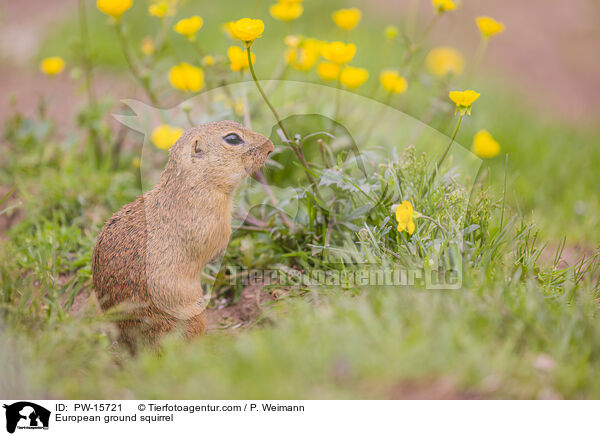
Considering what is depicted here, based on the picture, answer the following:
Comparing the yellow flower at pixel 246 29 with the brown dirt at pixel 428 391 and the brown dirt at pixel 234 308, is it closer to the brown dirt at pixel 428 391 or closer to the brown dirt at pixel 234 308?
the brown dirt at pixel 234 308

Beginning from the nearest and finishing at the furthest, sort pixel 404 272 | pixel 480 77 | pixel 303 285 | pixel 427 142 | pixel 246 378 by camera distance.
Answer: pixel 246 378, pixel 404 272, pixel 303 285, pixel 427 142, pixel 480 77

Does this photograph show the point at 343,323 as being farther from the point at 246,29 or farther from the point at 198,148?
the point at 246,29

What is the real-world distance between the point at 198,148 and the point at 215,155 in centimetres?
8

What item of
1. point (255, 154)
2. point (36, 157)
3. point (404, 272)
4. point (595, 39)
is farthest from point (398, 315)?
point (595, 39)

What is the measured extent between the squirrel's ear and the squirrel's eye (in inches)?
4.4

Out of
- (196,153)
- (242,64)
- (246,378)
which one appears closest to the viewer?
(246,378)

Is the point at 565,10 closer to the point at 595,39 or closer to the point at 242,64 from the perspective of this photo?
the point at 595,39

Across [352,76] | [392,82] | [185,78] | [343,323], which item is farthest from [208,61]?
[343,323]

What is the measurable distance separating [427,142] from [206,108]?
5.63 ft

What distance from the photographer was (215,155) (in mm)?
2475

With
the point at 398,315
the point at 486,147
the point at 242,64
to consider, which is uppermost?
the point at 242,64

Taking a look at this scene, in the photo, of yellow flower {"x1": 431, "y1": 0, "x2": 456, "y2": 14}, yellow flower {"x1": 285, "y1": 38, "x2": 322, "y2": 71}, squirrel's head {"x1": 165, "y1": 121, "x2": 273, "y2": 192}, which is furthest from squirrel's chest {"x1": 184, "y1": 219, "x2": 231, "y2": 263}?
yellow flower {"x1": 431, "y1": 0, "x2": 456, "y2": 14}

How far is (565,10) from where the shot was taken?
25.8 ft
